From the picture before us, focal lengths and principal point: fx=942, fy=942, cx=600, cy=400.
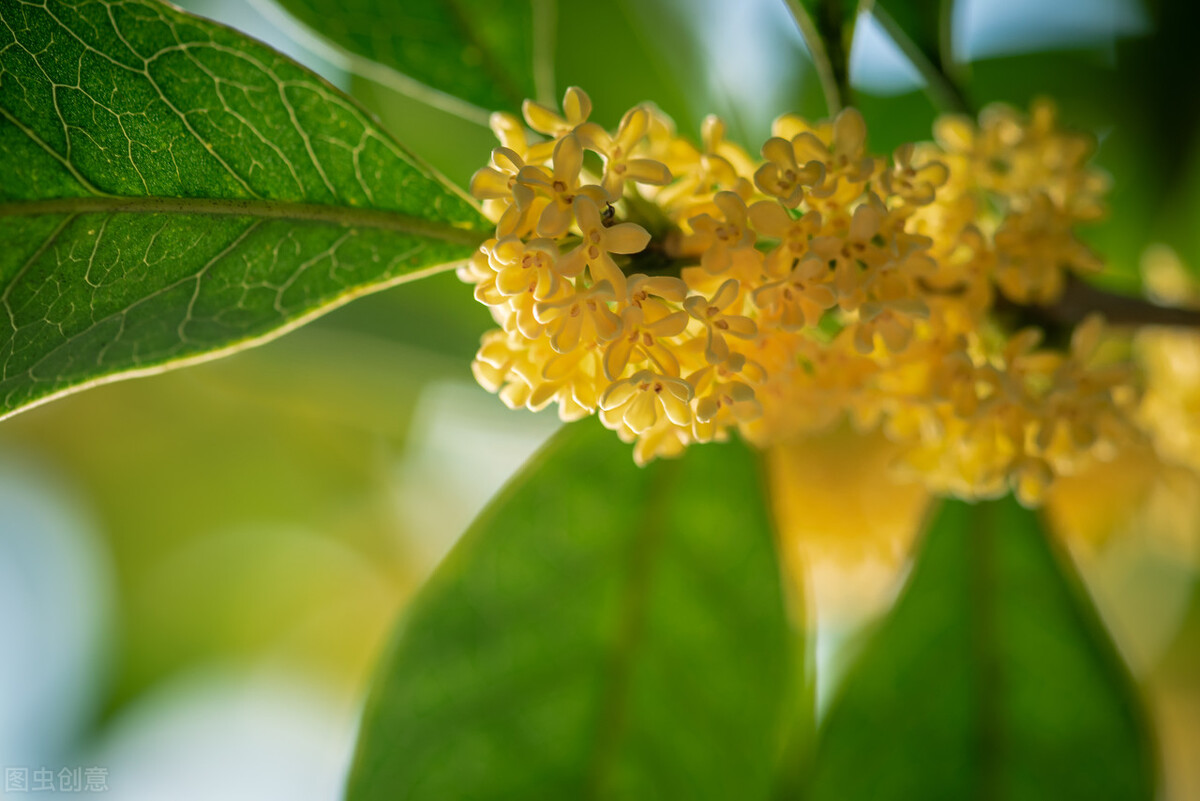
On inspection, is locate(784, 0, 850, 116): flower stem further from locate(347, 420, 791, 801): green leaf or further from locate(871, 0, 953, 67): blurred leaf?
locate(347, 420, 791, 801): green leaf

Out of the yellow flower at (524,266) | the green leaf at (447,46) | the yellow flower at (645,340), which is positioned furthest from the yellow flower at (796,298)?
the green leaf at (447,46)

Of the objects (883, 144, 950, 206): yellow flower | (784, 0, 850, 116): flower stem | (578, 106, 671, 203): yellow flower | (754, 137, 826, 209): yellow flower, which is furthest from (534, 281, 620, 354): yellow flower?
(784, 0, 850, 116): flower stem

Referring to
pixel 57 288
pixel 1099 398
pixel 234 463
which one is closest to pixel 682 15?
pixel 1099 398

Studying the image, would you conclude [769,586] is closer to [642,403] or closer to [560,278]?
[642,403]

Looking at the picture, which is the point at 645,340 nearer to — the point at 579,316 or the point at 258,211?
the point at 579,316

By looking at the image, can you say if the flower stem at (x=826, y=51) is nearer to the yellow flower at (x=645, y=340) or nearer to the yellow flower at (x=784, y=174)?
the yellow flower at (x=784, y=174)

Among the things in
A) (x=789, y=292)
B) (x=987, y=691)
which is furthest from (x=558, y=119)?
(x=987, y=691)
